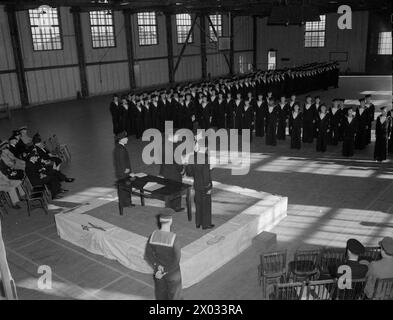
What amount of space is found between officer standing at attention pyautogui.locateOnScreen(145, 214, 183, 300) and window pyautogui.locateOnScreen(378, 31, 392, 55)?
111 ft

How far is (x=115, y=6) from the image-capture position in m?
22.8

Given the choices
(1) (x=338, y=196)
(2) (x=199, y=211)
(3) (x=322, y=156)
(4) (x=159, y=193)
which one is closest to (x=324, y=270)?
(2) (x=199, y=211)

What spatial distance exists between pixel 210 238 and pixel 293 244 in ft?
5.53

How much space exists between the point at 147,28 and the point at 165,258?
87.6 feet

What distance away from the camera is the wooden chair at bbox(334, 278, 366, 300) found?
520 centimetres

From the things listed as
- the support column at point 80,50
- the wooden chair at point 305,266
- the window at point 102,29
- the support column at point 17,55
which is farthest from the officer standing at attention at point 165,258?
the window at point 102,29

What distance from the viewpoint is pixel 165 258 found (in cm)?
507

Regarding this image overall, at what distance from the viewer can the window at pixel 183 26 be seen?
3188cm

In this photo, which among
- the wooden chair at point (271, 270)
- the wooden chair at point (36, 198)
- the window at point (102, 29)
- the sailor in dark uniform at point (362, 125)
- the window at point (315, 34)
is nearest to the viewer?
the wooden chair at point (271, 270)

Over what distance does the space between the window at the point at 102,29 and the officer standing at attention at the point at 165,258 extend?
2312 cm

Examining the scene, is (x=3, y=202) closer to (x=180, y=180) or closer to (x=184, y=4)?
(x=180, y=180)

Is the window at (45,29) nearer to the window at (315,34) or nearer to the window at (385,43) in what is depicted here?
the window at (315,34)

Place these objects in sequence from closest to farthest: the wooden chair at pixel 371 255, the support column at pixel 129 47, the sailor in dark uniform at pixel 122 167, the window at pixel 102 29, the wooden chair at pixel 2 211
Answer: the wooden chair at pixel 371 255 → the sailor in dark uniform at pixel 122 167 → the wooden chair at pixel 2 211 → the window at pixel 102 29 → the support column at pixel 129 47
